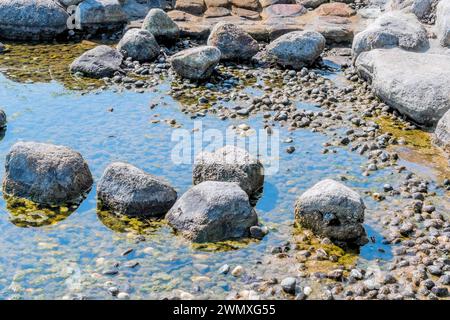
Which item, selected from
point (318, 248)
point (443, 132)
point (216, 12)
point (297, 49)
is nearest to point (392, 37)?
point (297, 49)

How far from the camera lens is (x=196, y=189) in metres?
9.27

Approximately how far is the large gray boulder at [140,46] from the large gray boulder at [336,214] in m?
8.03

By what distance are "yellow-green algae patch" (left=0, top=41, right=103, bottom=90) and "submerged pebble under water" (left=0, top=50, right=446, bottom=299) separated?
179cm

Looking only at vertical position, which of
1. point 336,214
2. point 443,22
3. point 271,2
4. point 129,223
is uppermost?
point 443,22

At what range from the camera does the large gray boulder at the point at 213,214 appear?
351 inches

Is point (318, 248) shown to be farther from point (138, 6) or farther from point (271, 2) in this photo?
point (138, 6)

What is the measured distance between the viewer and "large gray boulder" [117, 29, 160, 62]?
15961mm

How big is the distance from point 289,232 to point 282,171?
1893 mm

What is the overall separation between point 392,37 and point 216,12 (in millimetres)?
5626

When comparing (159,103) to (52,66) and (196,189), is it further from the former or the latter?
(196,189)

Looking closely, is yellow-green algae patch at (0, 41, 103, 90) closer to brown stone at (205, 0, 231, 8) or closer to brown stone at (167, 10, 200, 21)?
brown stone at (167, 10, 200, 21)

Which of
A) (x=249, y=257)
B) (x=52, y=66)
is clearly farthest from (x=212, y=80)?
(x=249, y=257)

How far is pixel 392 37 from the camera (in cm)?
1515

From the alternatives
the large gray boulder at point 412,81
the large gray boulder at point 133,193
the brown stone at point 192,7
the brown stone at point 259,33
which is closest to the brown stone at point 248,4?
the brown stone at point 192,7
